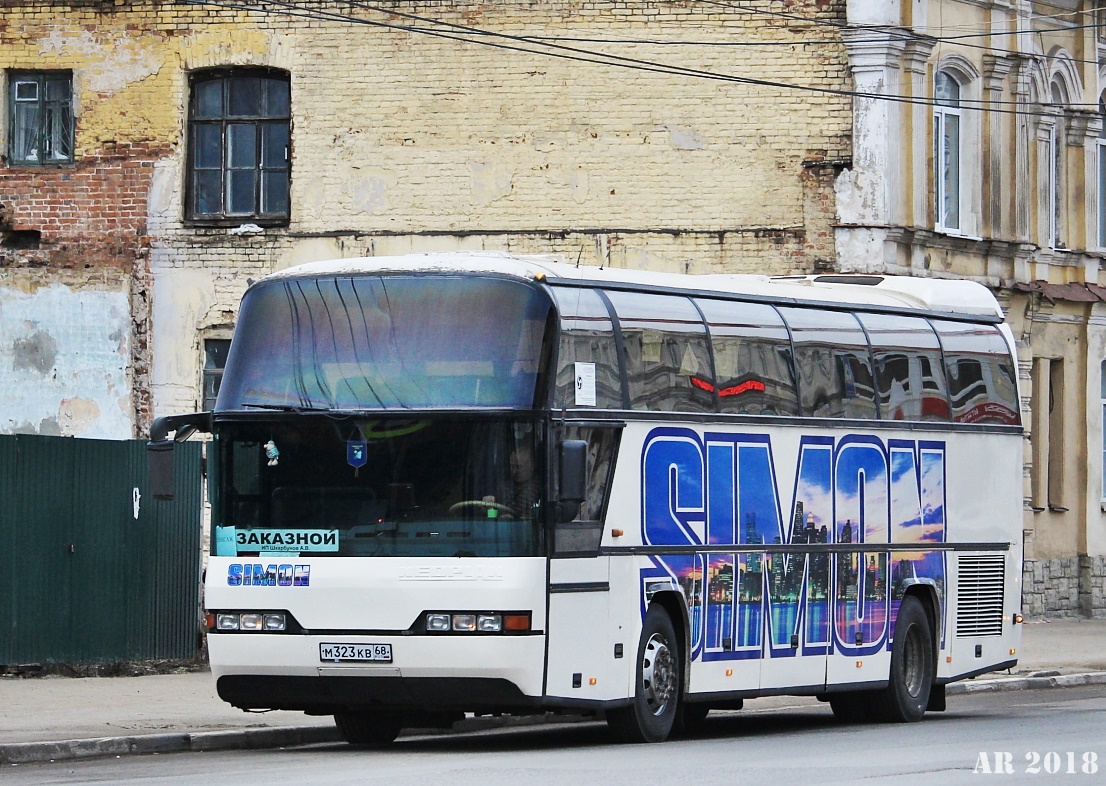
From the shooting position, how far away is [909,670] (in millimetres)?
18234

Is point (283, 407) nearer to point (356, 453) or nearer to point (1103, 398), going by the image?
point (356, 453)

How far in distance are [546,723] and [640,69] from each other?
484 inches

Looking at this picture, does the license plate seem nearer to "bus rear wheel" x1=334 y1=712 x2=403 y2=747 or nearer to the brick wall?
"bus rear wheel" x1=334 y1=712 x2=403 y2=747

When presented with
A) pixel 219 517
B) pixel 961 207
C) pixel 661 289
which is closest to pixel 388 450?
pixel 219 517

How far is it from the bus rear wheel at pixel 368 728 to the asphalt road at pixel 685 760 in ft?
0.52

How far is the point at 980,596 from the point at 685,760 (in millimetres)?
6446

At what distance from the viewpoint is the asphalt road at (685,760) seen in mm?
12094

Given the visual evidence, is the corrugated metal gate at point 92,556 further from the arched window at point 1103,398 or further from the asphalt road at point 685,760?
the arched window at point 1103,398

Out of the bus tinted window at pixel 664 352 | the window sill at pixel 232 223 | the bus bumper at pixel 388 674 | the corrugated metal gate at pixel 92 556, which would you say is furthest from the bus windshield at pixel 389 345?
the window sill at pixel 232 223

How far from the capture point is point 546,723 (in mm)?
18109

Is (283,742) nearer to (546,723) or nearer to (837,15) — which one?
(546,723)

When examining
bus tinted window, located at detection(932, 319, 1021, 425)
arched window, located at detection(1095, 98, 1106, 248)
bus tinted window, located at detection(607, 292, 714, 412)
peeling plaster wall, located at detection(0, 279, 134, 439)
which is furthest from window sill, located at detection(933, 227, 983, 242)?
bus tinted window, located at detection(607, 292, 714, 412)

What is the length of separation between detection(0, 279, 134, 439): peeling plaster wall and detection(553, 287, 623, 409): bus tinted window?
15.4 metres

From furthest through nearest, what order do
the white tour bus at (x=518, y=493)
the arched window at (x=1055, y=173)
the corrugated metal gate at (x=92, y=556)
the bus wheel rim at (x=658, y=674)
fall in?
the arched window at (x=1055, y=173) → the corrugated metal gate at (x=92, y=556) → the bus wheel rim at (x=658, y=674) → the white tour bus at (x=518, y=493)
